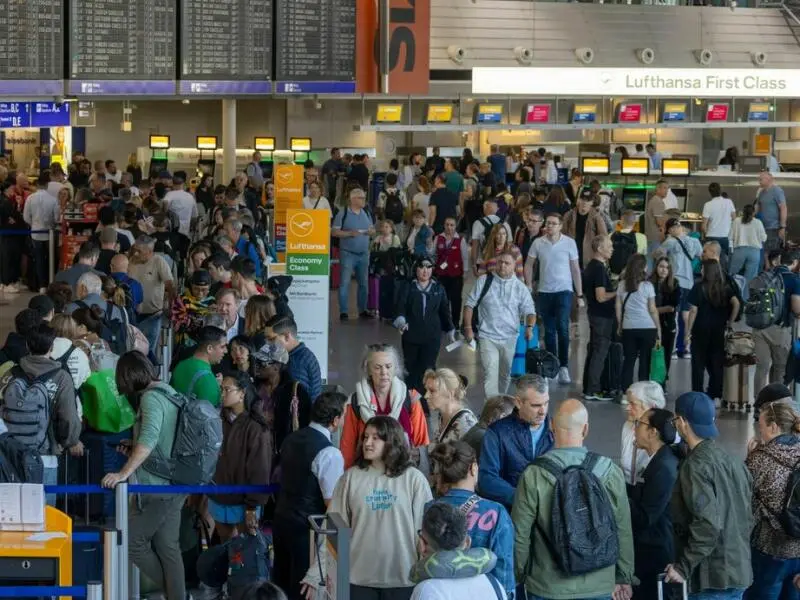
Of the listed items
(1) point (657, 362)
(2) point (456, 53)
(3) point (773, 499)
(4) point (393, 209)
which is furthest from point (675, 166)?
(3) point (773, 499)

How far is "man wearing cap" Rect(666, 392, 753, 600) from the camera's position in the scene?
22.7ft

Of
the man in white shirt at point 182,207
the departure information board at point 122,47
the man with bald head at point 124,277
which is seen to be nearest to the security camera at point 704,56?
the man in white shirt at point 182,207

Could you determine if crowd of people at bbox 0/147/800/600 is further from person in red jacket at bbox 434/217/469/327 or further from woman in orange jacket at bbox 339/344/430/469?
person in red jacket at bbox 434/217/469/327

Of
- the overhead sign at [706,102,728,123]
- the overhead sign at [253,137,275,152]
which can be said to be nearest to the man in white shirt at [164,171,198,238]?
the overhead sign at [253,137,275,152]

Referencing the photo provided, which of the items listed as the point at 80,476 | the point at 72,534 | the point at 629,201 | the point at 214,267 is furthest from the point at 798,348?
the point at 629,201

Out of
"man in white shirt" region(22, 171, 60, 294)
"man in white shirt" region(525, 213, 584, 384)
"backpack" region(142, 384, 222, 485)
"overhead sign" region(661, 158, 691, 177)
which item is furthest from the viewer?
"overhead sign" region(661, 158, 691, 177)

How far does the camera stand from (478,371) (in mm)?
15891

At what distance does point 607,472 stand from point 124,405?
3740 millimetres

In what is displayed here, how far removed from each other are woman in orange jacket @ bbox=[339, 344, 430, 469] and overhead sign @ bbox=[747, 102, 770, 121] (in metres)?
25.3

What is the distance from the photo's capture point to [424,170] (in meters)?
28.1

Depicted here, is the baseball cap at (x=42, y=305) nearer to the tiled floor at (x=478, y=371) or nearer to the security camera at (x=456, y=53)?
the tiled floor at (x=478, y=371)

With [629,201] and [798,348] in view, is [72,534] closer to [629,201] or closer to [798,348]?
[798,348]

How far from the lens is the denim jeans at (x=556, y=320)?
15.0 metres

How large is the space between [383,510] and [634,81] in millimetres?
22872
